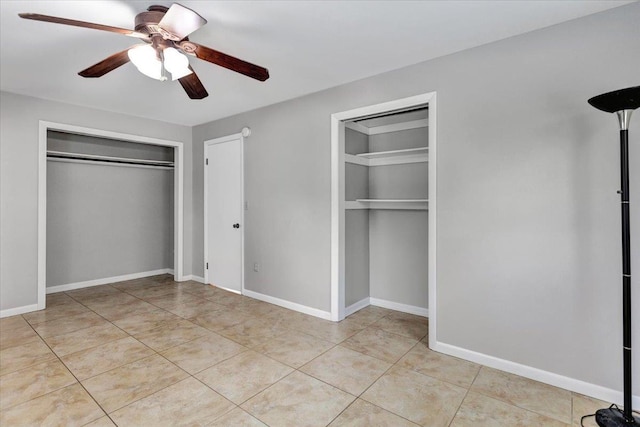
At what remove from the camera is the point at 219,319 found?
3508mm

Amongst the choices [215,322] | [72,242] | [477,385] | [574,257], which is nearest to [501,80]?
[574,257]

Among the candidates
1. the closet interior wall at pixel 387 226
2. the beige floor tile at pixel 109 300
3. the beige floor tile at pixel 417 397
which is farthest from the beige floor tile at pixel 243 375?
the beige floor tile at pixel 109 300

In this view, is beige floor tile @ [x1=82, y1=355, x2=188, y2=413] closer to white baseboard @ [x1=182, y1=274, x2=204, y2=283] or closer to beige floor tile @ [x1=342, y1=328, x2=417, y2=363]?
beige floor tile @ [x1=342, y1=328, x2=417, y2=363]

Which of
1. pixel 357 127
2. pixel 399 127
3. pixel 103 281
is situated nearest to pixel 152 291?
pixel 103 281

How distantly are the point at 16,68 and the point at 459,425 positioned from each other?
4.43 metres

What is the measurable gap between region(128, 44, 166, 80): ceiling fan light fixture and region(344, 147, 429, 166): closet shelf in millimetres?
1947

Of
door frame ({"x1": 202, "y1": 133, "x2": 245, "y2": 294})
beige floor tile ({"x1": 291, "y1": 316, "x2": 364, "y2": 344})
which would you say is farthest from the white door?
beige floor tile ({"x1": 291, "y1": 316, "x2": 364, "y2": 344})

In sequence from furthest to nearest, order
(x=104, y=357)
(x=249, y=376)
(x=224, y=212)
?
(x=224, y=212), (x=104, y=357), (x=249, y=376)

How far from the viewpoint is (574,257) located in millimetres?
2166

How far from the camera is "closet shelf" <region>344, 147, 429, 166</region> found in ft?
11.6

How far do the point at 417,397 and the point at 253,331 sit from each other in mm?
1673

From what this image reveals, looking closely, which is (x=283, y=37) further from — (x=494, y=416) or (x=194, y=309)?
(x=194, y=309)

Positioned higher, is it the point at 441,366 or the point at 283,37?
the point at 283,37

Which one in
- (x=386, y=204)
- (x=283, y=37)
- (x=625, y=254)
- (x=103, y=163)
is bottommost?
(x=625, y=254)
